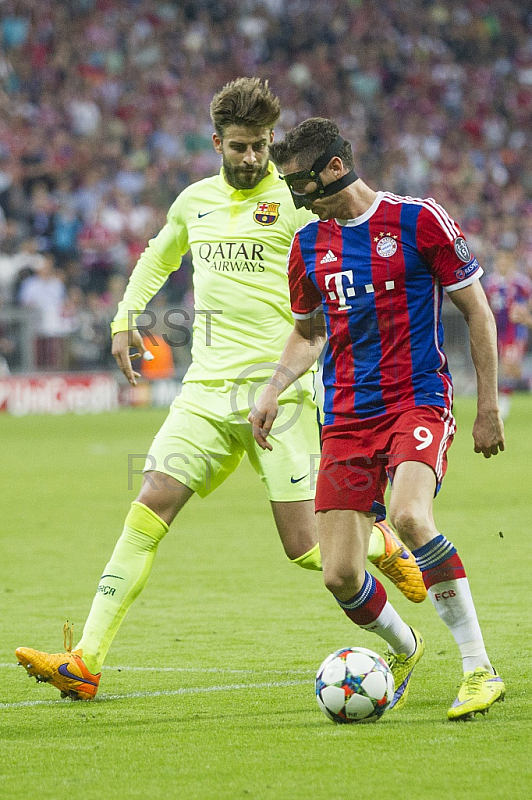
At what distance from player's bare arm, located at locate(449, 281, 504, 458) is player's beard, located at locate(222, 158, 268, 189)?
52.6 inches

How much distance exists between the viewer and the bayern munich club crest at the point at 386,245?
4.64 m

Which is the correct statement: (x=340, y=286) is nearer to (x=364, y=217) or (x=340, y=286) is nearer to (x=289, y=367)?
(x=364, y=217)

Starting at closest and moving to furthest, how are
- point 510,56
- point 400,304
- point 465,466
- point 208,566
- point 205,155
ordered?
point 400,304 < point 208,566 < point 465,466 < point 205,155 < point 510,56

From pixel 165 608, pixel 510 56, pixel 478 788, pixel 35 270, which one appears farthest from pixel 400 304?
pixel 510 56

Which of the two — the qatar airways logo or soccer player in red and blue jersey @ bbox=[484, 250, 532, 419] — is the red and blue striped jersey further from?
soccer player in red and blue jersey @ bbox=[484, 250, 532, 419]

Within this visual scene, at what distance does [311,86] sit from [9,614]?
21907mm

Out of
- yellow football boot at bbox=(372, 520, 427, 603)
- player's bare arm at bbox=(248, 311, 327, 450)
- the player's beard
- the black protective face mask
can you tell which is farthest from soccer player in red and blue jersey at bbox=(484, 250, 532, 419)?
the black protective face mask

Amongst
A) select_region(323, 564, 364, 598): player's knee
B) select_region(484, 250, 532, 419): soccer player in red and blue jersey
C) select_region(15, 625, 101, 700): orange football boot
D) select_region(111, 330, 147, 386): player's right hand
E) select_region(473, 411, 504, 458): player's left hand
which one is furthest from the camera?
select_region(484, 250, 532, 419): soccer player in red and blue jersey

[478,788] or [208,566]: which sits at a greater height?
[478,788]

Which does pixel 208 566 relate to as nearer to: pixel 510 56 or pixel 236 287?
pixel 236 287

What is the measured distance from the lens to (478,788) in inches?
140

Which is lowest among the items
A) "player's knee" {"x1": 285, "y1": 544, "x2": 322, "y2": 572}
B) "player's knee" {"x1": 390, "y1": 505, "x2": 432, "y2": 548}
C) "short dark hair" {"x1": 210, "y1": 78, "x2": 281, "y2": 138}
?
"player's knee" {"x1": 285, "y1": 544, "x2": 322, "y2": 572}

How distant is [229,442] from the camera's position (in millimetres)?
5492

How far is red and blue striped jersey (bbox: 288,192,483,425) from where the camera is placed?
461 cm
